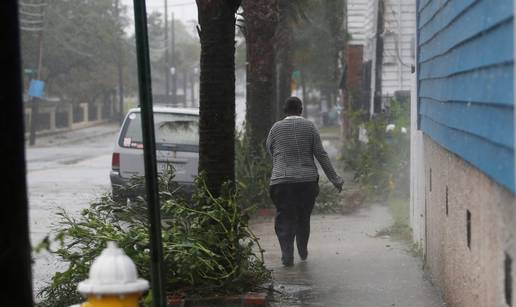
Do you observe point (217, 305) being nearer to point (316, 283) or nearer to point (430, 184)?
point (316, 283)

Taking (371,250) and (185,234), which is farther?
(371,250)

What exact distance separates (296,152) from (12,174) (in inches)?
254

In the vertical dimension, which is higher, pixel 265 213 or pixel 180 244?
pixel 180 244

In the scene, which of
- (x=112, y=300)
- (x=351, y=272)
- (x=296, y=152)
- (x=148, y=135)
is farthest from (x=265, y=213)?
(x=112, y=300)

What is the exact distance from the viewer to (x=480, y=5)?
17.4ft

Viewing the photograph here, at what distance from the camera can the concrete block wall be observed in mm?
4738

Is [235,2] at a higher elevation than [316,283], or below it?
higher

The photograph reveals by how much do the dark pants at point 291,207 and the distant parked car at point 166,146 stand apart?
5528 millimetres

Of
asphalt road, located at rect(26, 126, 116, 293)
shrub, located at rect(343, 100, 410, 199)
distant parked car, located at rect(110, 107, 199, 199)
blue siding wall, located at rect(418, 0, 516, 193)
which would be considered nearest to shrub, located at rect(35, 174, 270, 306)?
asphalt road, located at rect(26, 126, 116, 293)

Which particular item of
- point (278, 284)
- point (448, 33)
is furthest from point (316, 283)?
point (448, 33)

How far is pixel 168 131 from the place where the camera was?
16.0 metres

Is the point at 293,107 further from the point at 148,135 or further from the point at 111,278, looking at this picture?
the point at 111,278

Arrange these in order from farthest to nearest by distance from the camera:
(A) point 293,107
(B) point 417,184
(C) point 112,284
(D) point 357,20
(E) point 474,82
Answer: (D) point 357,20 → (B) point 417,184 → (A) point 293,107 → (E) point 474,82 → (C) point 112,284

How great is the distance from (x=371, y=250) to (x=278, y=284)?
2477 mm
